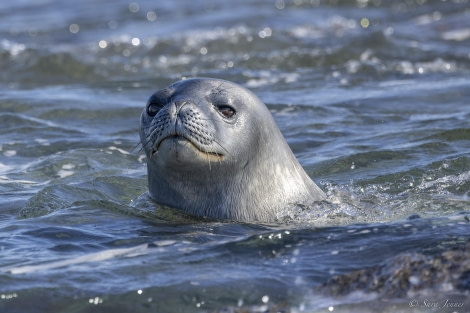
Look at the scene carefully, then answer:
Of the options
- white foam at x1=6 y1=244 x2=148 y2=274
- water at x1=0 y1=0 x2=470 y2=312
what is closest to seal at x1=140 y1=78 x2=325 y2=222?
water at x1=0 y1=0 x2=470 y2=312

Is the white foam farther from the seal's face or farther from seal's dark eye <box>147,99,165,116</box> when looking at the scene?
seal's dark eye <box>147,99,165,116</box>

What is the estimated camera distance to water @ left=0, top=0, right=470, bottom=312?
14.8 ft

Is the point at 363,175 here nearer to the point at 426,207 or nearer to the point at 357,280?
the point at 426,207

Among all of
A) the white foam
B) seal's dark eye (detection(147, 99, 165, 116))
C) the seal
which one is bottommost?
the white foam

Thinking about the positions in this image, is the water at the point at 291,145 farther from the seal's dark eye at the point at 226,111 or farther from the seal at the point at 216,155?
the seal's dark eye at the point at 226,111

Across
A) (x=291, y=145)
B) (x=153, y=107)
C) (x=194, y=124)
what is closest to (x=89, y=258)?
(x=194, y=124)

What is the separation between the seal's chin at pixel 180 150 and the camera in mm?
5379

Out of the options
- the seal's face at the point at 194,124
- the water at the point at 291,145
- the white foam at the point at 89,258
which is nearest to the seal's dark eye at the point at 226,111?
the seal's face at the point at 194,124

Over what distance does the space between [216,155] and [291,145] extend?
3010mm

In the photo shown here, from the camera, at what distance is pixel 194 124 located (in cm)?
540

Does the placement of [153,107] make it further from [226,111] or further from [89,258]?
[89,258]

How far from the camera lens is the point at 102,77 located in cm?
1235

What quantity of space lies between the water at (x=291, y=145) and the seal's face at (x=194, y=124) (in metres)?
0.42

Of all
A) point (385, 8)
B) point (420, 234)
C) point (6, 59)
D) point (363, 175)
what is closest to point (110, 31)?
point (6, 59)
